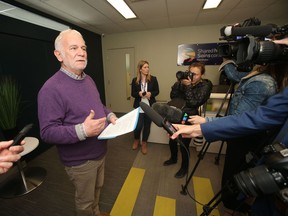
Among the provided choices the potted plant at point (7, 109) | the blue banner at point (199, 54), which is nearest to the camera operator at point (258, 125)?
the potted plant at point (7, 109)

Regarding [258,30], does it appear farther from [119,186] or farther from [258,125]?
[119,186]

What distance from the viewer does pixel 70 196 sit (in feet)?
5.68

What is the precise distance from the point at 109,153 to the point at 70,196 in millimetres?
925

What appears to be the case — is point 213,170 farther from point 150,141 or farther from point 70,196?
point 70,196

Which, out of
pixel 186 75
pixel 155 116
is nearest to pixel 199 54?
pixel 186 75

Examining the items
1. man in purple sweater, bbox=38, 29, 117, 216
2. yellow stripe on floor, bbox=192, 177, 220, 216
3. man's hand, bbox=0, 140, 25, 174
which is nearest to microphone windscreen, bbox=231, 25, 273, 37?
man in purple sweater, bbox=38, 29, 117, 216

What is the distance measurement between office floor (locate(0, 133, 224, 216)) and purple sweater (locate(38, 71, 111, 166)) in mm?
886

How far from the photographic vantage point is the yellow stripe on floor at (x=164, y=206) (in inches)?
59.4

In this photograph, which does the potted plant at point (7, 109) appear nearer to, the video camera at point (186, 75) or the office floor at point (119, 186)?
the office floor at point (119, 186)

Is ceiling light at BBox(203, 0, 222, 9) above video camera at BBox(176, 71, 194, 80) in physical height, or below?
above

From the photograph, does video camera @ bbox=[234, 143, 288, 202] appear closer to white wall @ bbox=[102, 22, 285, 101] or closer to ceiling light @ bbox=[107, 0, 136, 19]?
ceiling light @ bbox=[107, 0, 136, 19]

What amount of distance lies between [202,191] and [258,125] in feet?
4.56

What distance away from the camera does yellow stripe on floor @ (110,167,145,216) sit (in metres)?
1.54

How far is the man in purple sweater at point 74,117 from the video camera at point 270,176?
0.77 metres
